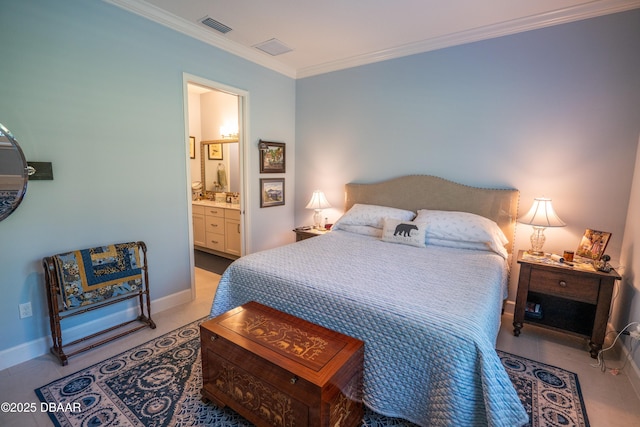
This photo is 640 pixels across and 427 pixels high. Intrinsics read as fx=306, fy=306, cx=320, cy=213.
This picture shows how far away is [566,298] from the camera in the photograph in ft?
8.14

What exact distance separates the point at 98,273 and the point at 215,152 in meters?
3.19

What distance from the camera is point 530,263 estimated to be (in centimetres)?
247

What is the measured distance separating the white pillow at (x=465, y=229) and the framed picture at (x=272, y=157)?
6.65 ft

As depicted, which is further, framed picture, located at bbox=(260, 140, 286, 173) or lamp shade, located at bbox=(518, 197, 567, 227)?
framed picture, located at bbox=(260, 140, 286, 173)

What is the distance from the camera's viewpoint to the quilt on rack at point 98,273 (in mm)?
2170

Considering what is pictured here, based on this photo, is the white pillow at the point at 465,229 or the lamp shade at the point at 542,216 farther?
the white pillow at the point at 465,229

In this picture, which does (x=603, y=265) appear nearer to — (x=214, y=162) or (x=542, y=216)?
(x=542, y=216)

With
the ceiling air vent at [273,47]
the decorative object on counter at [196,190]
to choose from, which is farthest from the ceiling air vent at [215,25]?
the decorative object on counter at [196,190]

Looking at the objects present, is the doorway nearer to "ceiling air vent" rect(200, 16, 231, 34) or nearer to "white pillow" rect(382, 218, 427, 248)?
"ceiling air vent" rect(200, 16, 231, 34)

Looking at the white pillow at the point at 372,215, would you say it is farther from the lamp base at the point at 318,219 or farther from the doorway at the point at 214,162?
the doorway at the point at 214,162

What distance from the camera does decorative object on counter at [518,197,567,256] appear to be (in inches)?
99.7

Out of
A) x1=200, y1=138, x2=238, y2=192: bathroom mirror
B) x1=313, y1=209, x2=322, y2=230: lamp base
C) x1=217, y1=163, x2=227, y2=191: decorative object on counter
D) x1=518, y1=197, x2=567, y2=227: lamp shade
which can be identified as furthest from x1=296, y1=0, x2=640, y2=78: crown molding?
x1=217, y1=163, x2=227, y2=191: decorative object on counter

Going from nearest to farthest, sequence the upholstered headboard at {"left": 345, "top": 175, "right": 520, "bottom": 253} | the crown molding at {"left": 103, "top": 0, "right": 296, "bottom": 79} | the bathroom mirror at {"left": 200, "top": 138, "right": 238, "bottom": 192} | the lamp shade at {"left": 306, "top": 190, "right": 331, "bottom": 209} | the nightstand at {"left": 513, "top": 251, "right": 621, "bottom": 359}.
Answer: the nightstand at {"left": 513, "top": 251, "right": 621, "bottom": 359}, the crown molding at {"left": 103, "top": 0, "right": 296, "bottom": 79}, the upholstered headboard at {"left": 345, "top": 175, "right": 520, "bottom": 253}, the lamp shade at {"left": 306, "top": 190, "right": 331, "bottom": 209}, the bathroom mirror at {"left": 200, "top": 138, "right": 238, "bottom": 192}

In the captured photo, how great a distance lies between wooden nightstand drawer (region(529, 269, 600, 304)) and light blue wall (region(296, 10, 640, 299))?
0.49m
